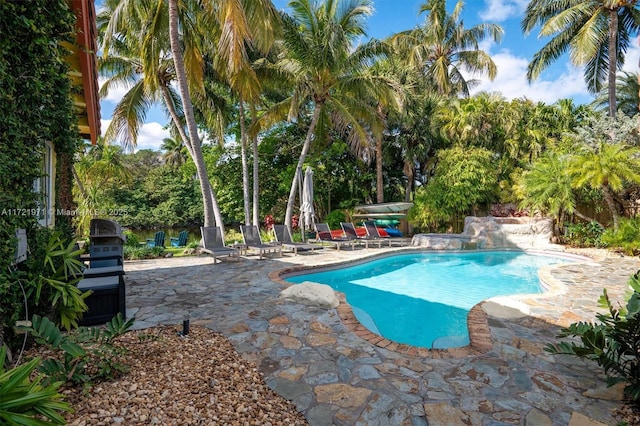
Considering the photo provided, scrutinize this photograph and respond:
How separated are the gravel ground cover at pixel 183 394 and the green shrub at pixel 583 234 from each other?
44.9 feet

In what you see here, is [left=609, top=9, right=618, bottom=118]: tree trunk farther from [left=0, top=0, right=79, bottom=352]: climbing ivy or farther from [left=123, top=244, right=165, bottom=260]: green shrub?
[left=123, top=244, right=165, bottom=260]: green shrub

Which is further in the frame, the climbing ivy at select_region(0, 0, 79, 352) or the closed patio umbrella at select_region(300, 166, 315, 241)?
the closed patio umbrella at select_region(300, 166, 315, 241)

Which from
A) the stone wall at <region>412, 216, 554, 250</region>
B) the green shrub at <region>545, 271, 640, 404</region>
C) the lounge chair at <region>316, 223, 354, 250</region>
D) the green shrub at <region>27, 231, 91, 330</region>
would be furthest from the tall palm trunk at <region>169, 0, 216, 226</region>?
the green shrub at <region>545, 271, 640, 404</region>

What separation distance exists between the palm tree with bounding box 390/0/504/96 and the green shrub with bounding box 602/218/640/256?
12.5m

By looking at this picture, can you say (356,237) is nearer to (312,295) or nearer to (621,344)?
(312,295)

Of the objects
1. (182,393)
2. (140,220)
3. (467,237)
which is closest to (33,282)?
(182,393)

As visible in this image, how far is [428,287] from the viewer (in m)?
8.03

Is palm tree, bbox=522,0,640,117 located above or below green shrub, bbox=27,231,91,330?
above

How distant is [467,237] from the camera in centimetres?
1414

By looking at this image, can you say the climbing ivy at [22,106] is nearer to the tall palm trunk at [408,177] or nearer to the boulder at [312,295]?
the boulder at [312,295]

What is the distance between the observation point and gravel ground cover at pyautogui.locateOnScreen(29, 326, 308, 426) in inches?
94.5

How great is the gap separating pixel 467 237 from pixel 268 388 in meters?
13.2

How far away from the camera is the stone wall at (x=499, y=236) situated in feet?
43.9

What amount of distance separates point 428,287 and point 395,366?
5.14 m
